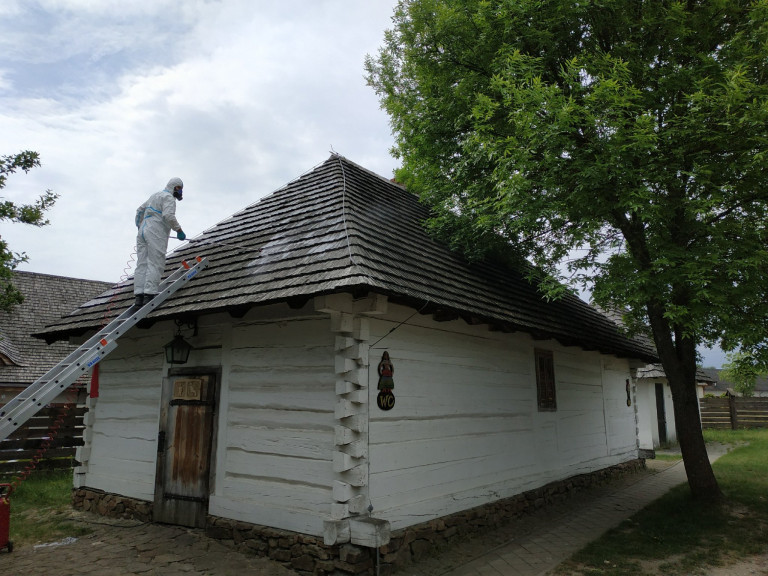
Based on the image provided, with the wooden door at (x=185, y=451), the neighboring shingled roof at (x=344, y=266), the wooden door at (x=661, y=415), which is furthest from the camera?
the wooden door at (x=661, y=415)

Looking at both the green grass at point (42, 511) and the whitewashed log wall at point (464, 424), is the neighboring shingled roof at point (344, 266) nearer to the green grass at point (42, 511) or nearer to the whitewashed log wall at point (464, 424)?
the whitewashed log wall at point (464, 424)

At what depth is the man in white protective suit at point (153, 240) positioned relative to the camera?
6434mm

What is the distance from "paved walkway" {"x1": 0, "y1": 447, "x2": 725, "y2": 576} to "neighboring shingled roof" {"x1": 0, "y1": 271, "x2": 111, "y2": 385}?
32.0ft

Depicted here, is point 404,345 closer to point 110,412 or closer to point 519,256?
point 519,256

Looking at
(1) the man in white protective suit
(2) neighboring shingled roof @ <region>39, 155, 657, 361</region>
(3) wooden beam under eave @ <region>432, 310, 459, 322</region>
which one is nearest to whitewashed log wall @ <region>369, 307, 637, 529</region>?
(3) wooden beam under eave @ <region>432, 310, 459, 322</region>

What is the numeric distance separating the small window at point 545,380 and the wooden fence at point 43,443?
33.0 ft

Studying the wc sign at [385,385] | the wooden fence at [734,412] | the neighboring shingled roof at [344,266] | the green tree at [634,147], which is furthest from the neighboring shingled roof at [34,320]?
the wooden fence at [734,412]

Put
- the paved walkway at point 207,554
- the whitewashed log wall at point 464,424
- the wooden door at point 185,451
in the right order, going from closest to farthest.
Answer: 1. the paved walkway at point 207,554
2. the whitewashed log wall at point 464,424
3. the wooden door at point 185,451

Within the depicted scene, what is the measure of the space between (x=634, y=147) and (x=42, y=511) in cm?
1053

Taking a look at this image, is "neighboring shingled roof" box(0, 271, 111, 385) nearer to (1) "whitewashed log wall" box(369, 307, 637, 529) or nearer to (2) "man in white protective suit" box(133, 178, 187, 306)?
(2) "man in white protective suit" box(133, 178, 187, 306)

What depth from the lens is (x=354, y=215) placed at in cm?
716

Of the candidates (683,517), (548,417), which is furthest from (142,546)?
(683,517)

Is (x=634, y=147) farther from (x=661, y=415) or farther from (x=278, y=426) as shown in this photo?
(x=661, y=415)

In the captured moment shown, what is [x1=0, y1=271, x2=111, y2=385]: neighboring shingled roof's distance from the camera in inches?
608
